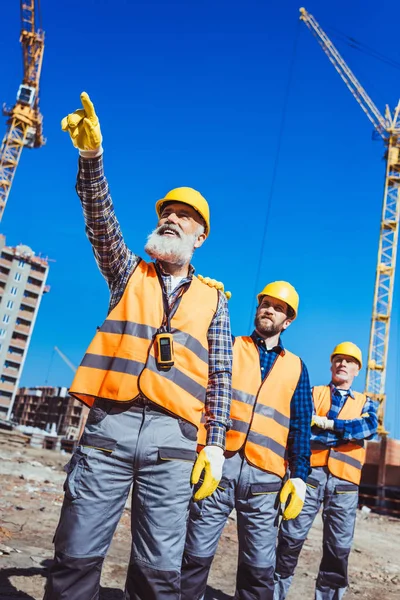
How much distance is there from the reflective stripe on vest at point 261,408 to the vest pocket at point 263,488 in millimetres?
96

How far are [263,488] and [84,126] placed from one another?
2564 millimetres

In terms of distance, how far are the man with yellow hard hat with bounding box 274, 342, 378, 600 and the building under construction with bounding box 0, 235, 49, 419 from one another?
62793 mm

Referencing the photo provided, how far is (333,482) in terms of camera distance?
182 inches

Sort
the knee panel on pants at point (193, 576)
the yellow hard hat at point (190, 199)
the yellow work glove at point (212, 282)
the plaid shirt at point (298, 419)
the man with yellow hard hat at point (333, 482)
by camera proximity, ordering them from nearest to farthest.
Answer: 1. the yellow hard hat at point (190, 199)
2. the yellow work glove at point (212, 282)
3. the knee panel on pants at point (193, 576)
4. the plaid shirt at point (298, 419)
5. the man with yellow hard hat at point (333, 482)

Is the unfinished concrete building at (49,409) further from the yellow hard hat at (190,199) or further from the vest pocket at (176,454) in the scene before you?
the vest pocket at (176,454)

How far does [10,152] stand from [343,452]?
58956 mm

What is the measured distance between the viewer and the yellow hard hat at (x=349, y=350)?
17.3ft

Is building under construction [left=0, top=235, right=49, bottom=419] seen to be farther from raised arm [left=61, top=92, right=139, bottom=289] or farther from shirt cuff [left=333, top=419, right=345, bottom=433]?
raised arm [left=61, top=92, right=139, bottom=289]

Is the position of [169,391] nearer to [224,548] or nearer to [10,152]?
[224,548]

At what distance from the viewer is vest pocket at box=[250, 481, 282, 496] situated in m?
3.29

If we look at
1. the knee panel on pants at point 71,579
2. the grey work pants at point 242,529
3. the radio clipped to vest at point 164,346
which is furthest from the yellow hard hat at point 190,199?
the knee panel on pants at point 71,579

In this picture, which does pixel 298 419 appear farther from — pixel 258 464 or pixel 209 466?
pixel 209 466

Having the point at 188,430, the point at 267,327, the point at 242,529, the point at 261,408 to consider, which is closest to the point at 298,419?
the point at 261,408

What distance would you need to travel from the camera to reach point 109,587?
13.3 ft
